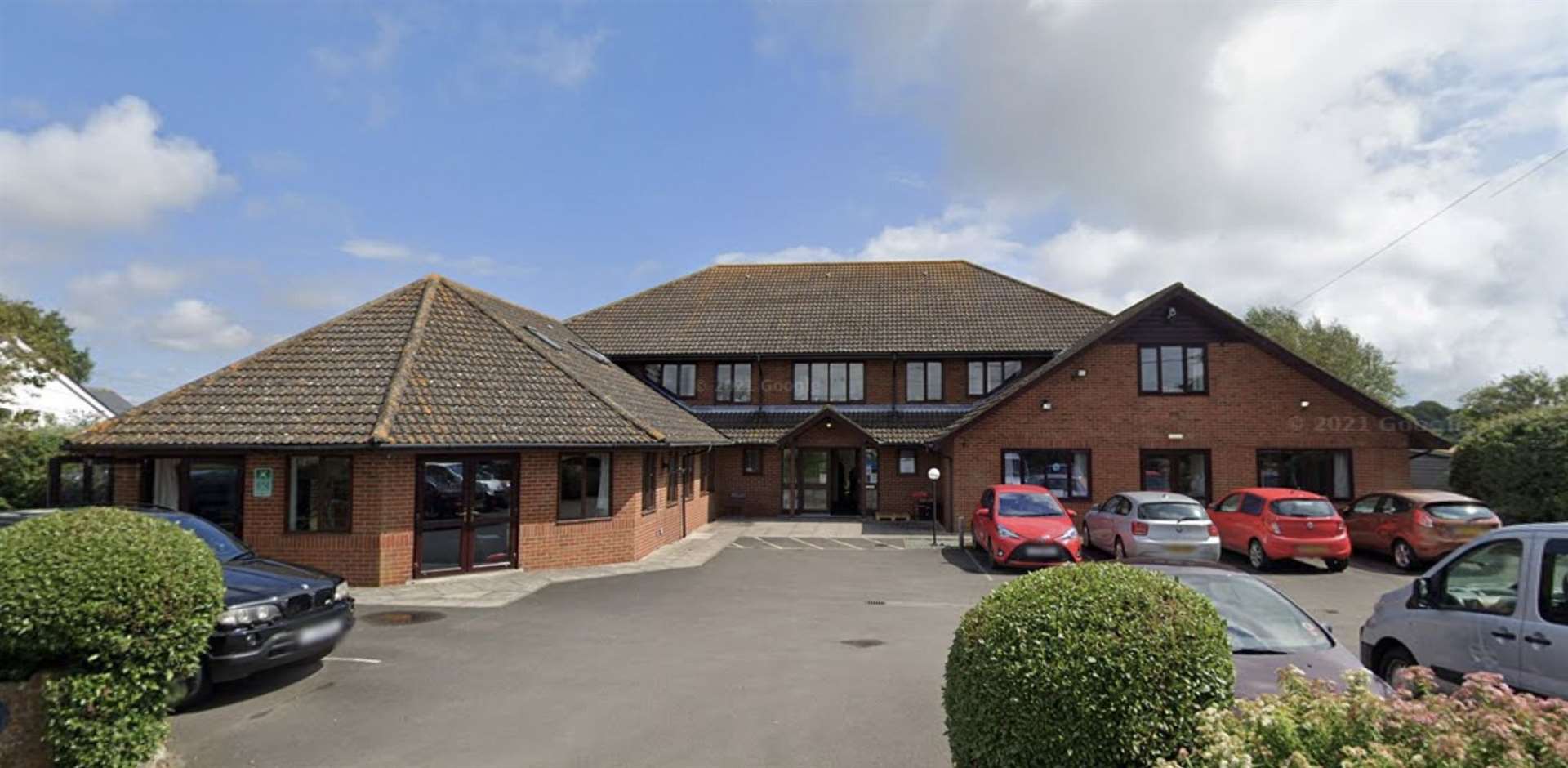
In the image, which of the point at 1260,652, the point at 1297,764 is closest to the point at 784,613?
the point at 1260,652

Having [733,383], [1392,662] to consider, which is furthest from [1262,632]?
[733,383]

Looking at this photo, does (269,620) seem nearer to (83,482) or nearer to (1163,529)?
(83,482)

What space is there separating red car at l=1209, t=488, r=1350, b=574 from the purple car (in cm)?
937

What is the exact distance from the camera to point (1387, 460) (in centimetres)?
1944

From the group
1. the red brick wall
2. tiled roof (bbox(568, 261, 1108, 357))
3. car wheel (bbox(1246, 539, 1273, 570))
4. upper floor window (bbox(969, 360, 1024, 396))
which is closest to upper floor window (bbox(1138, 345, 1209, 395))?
the red brick wall

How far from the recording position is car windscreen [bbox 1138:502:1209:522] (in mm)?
14000

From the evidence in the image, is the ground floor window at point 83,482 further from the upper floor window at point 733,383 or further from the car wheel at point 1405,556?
the car wheel at point 1405,556

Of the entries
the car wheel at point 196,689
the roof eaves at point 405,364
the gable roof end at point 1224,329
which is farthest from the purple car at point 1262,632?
the gable roof end at point 1224,329

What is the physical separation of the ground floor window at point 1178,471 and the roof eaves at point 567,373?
42.6 feet

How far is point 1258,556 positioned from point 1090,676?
46.3 ft

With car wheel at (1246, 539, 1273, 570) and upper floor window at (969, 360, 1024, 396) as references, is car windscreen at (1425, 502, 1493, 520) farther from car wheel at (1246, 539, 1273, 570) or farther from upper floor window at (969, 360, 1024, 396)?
upper floor window at (969, 360, 1024, 396)

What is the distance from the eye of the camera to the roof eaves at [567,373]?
15281mm

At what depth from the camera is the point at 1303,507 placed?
14305 millimetres

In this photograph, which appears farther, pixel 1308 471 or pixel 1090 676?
pixel 1308 471
